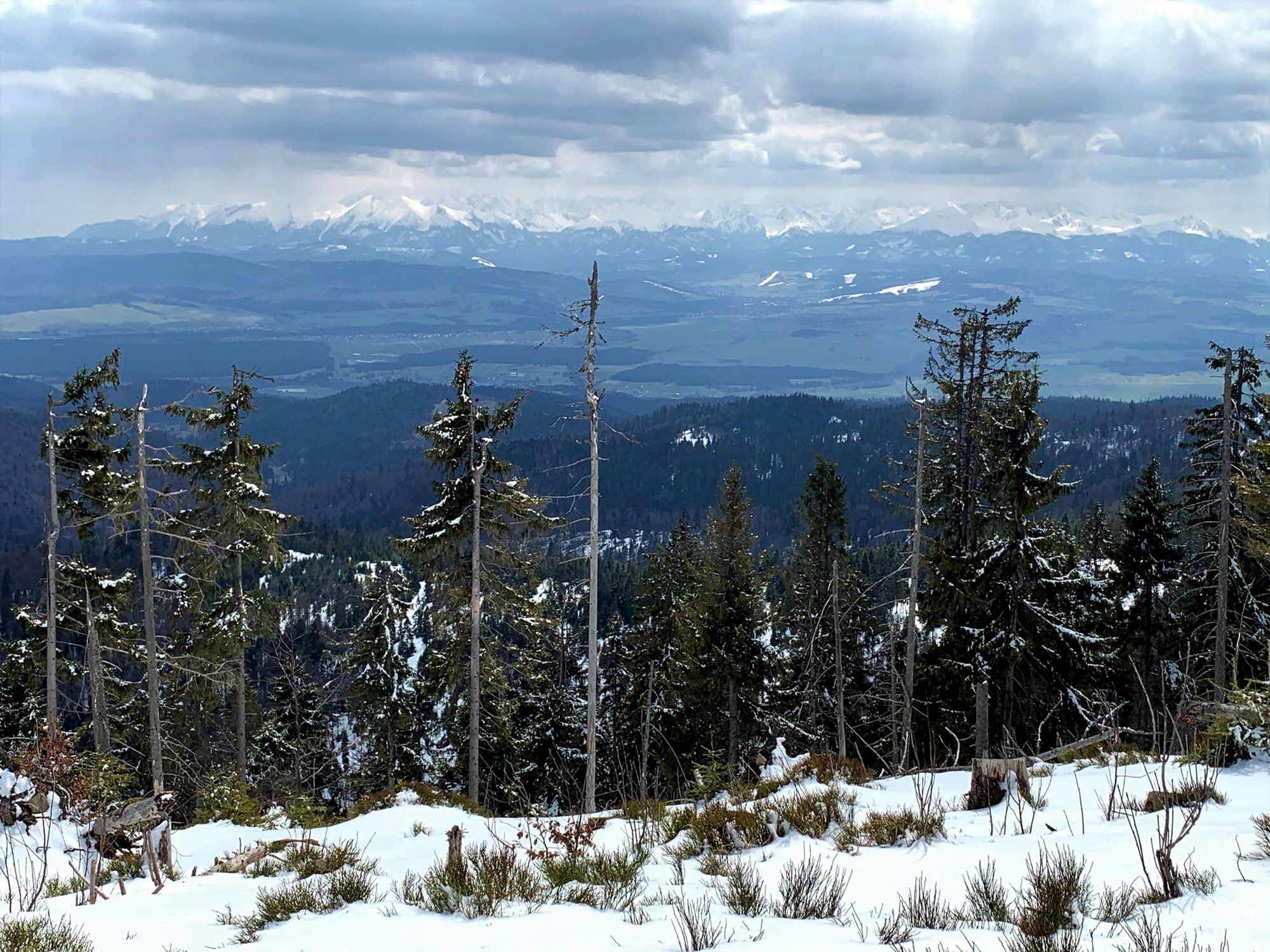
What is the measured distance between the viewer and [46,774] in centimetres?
810

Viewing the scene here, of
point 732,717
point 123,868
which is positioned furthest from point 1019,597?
point 123,868

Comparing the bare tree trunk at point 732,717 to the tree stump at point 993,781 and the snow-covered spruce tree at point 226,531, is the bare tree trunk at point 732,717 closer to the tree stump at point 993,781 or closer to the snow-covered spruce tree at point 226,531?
the snow-covered spruce tree at point 226,531

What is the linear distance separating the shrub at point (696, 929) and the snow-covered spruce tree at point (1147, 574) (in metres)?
25.0

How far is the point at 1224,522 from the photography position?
19484 millimetres

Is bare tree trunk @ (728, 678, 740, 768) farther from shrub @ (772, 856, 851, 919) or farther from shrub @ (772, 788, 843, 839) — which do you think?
shrub @ (772, 856, 851, 919)

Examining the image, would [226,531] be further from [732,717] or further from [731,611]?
[732,717]

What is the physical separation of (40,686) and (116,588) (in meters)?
3.61

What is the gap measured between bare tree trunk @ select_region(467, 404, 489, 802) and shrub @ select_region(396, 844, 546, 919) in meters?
14.2

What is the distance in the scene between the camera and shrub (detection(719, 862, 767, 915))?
4645 millimetres

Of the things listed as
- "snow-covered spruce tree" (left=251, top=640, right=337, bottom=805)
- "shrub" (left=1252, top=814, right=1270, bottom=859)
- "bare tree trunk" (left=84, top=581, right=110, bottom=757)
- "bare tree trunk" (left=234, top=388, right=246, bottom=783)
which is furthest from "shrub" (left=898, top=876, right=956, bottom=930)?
"snow-covered spruce tree" (left=251, top=640, right=337, bottom=805)

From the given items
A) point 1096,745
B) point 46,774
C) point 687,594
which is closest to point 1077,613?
point 687,594

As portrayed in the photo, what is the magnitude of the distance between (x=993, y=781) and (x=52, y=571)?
17831mm

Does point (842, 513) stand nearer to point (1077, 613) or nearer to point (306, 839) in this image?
point (1077, 613)

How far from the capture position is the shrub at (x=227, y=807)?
10.7 meters
